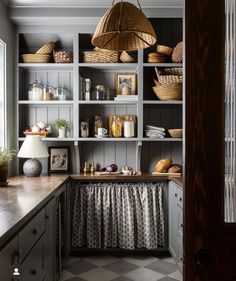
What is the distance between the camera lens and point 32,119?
463 centimetres

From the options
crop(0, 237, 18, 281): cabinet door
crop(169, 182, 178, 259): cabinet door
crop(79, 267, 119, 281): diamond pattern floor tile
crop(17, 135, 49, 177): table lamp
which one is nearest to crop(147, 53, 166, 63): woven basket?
crop(169, 182, 178, 259): cabinet door

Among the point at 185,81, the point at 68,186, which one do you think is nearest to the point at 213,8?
the point at 185,81

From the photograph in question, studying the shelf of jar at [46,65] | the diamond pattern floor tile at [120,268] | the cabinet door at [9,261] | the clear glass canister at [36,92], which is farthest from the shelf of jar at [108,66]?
the cabinet door at [9,261]

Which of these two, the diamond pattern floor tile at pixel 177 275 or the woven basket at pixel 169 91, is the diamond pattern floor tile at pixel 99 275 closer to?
the diamond pattern floor tile at pixel 177 275

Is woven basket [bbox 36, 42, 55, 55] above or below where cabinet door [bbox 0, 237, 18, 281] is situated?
above

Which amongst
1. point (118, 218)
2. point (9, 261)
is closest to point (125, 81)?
point (118, 218)

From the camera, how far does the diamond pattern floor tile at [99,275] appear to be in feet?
11.6

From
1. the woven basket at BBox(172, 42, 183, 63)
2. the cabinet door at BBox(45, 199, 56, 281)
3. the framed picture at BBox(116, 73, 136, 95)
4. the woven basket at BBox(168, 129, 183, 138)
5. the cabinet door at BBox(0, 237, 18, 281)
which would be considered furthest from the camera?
the framed picture at BBox(116, 73, 136, 95)

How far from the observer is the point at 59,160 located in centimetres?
457

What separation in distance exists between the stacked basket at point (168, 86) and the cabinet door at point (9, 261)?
285 cm

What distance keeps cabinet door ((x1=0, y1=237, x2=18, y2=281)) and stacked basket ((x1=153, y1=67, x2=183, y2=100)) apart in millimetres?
2852

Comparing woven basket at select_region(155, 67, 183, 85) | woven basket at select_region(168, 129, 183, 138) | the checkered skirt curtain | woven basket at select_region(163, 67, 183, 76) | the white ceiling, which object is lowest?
the checkered skirt curtain

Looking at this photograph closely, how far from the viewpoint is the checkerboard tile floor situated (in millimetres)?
3535

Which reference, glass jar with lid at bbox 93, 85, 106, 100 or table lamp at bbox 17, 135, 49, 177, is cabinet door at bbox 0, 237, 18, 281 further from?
glass jar with lid at bbox 93, 85, 106, 100
